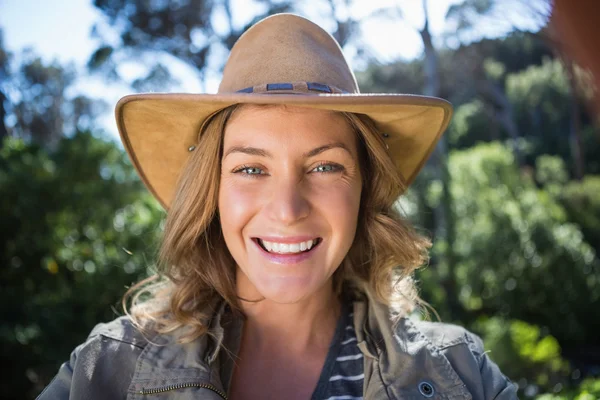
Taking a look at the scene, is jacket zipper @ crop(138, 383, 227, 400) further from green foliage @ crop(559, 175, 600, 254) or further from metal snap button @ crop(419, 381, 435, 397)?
green foliage @ crop(559, 175, 600, 254)

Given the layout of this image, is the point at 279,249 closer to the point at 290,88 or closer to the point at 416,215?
the point at 290,88

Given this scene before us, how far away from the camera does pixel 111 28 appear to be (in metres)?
14.1

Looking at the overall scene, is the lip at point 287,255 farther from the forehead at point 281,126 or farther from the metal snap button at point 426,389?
the metal snap button at point 426,389

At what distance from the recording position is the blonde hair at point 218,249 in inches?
72.2

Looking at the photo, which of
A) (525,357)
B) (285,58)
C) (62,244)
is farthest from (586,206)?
(285,58)

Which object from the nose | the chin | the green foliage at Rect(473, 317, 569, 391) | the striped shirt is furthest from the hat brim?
the green foliage at Rect(473, 317, 569, 391)

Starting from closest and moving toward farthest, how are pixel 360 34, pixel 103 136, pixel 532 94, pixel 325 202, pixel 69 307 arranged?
1. pixel 325 202
2. pixel 69 307
3. pixel 103 136
4. pixel 360 34
5. pixel 532 94

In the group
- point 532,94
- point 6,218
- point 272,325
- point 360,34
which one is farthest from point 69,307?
point 532,94

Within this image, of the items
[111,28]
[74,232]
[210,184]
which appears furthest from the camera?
[111,28]

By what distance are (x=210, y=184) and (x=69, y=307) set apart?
3.50 m

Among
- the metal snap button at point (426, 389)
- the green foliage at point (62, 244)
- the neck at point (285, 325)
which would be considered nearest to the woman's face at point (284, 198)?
the neck at point (285, 325)

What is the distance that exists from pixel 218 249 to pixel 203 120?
18.2 inches

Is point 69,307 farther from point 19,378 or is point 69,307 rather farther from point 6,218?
point 6,218

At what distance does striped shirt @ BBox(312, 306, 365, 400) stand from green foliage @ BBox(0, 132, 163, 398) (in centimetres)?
271
